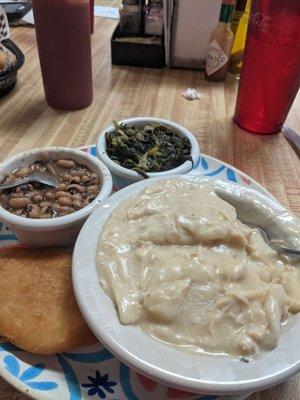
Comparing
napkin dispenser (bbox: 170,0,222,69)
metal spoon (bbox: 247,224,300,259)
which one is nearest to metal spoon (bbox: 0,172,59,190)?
metal spoon (bbox: 247,224,300,259)

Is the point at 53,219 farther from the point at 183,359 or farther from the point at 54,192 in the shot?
the point at 183,359

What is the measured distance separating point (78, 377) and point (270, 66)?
163 centimetres

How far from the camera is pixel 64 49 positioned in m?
1.85

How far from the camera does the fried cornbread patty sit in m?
0.95

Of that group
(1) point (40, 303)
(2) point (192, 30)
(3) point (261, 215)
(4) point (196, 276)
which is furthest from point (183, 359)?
(2) point (192, 30)

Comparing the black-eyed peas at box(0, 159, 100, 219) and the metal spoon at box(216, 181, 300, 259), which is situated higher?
the metal spoon at box(216, 181, 300, 259)

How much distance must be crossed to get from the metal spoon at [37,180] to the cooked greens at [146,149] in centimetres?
28

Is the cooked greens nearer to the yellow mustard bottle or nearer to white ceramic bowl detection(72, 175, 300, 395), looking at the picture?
white ceramic bowl detection(72, 175, 300, 395)

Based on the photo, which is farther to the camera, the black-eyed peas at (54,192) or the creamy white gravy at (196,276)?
the black-eyed peas at (54,192)

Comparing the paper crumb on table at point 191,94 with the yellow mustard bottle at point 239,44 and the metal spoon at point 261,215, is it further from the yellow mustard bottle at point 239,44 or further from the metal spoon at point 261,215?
the metal spoon at point 261,215

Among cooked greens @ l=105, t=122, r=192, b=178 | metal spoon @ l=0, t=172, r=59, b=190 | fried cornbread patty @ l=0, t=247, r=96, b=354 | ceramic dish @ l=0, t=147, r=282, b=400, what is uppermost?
metal spoon @ l=0, t=172, r=59, b=190

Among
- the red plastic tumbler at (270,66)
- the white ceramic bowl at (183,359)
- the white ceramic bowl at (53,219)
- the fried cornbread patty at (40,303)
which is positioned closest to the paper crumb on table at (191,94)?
the red plastic tumbler at (270,66)

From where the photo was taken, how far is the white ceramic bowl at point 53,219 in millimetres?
1147

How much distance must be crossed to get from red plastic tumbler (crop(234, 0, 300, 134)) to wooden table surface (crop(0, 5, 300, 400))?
11cm
